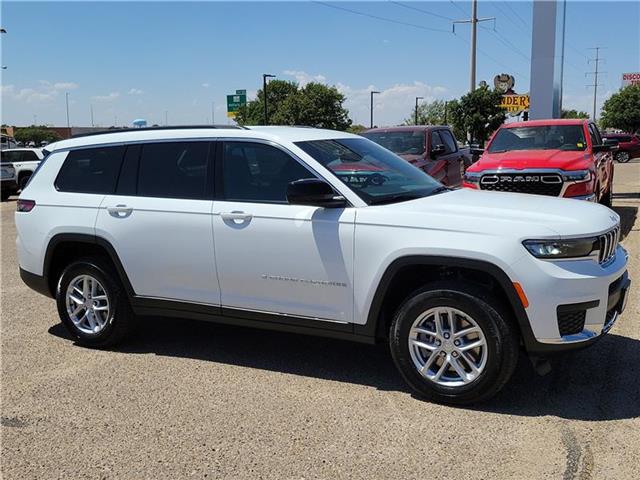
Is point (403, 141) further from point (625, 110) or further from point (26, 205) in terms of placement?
point (625, 110)

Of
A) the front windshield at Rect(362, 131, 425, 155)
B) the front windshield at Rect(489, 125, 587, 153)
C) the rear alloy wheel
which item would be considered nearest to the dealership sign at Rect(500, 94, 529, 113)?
the rear alloy wheel

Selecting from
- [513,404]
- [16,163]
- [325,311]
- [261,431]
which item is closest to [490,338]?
[513,404]

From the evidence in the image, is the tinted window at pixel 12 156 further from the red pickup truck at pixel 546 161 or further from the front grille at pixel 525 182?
the front grille at pixel 525 182

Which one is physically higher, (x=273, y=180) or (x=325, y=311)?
(x=273, y=180)

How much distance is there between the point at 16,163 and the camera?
22.1m

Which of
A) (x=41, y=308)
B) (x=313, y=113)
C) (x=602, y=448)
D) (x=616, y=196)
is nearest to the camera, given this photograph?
(x=602, y=448)

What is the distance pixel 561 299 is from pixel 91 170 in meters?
3.91

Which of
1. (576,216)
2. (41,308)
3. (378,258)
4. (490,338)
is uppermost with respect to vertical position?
(576,216)

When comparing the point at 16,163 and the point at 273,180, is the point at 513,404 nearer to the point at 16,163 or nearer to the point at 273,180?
the point at 273,180

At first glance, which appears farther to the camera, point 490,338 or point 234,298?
point 234,298

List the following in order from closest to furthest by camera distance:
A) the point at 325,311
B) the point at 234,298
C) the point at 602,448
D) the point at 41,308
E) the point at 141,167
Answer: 1. the point at 602,448
2. the point at 325,311
3. the point at 234,298
4. the point at 141,167
5. the point at 41,308

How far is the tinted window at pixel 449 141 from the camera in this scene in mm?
12284

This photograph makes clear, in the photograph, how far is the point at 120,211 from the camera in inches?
200

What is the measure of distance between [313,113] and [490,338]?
3189 inches
